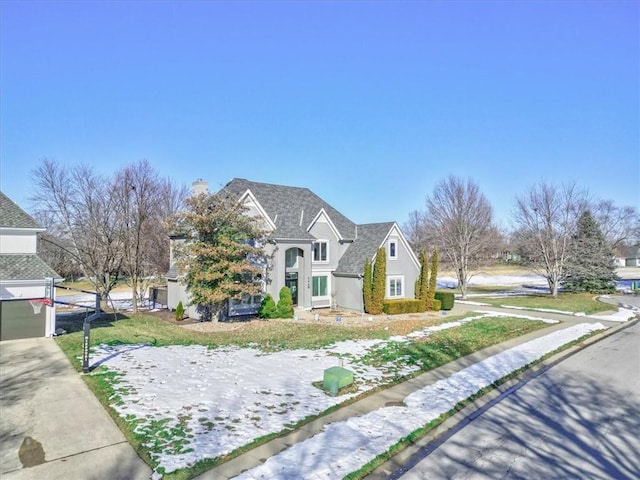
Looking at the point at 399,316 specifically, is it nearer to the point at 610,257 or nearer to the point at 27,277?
the point at 27,277

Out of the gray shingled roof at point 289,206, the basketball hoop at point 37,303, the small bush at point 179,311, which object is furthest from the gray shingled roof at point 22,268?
the gray shingled roof at point 289,206

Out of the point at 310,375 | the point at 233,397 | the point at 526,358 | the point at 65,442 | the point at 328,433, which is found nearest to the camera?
the point at 65,442

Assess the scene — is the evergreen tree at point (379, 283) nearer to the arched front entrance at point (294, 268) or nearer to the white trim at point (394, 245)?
the white trim at point (394, 245)

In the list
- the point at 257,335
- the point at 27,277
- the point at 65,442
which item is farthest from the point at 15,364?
the point at 257,335

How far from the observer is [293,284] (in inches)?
1096

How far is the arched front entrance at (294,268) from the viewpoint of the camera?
89.9ft

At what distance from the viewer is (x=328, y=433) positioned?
27.0ft

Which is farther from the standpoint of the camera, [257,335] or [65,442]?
[257,335]

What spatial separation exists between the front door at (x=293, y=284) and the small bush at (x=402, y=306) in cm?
598

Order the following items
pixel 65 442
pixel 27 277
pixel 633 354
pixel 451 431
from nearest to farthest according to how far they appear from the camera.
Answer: pixel 65 442
pixel 451 431
pixel 633 354
pixel 27 277

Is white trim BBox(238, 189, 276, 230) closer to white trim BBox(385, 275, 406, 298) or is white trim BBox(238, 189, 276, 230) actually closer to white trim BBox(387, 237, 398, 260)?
white trim BBox(387, 237, 398, 260)

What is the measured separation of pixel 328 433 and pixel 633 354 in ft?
49.1

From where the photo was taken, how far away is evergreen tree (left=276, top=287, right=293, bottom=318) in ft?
80.9

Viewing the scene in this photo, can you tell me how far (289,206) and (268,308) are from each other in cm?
812
